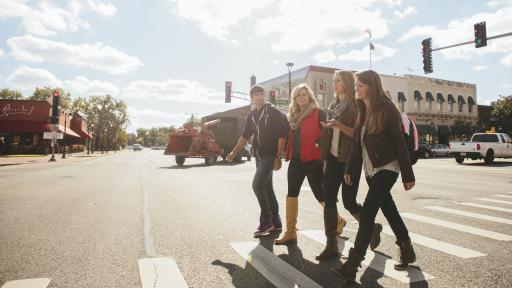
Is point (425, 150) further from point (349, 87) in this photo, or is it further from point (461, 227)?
point (349, 87)

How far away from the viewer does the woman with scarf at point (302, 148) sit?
4539 mm

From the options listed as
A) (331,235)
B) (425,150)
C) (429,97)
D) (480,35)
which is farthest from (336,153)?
(429,97)

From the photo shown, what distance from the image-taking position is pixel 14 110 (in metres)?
39.0

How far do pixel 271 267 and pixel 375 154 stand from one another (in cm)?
147

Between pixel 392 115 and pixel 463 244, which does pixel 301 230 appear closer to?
pixel 463 244

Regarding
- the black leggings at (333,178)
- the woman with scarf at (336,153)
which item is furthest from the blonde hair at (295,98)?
the black leggings at (333,178)

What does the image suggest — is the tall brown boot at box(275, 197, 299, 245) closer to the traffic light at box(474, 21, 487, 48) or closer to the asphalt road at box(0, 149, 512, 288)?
the asphalt road at box(0, 149, 512, 288)

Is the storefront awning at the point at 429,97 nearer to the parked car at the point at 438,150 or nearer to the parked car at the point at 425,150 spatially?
the parked car at the point at 438,150

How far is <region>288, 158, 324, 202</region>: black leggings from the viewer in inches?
181

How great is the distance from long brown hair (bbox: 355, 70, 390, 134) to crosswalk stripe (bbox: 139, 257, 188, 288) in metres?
2.16

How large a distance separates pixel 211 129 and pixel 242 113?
123ft

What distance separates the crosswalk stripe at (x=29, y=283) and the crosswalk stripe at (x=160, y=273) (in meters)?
0.80

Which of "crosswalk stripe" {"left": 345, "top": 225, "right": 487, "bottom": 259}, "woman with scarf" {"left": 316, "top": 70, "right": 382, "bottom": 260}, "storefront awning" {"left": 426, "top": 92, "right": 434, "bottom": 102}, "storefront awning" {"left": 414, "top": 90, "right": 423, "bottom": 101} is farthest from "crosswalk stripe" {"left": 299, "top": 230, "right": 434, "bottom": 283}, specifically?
"storefront awning" {"left": 426, "top": 92, "right": 434, "bottom": 102}

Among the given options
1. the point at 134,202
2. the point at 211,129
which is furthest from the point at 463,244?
the point at 211,129
